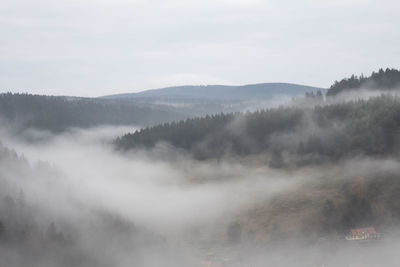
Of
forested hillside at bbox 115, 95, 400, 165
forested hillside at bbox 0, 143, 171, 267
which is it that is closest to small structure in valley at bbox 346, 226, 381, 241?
forested hillside at bbox 0, 143, 171, 267

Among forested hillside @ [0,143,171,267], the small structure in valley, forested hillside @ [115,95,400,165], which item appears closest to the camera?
forested hillside @ [0,143,171,267]

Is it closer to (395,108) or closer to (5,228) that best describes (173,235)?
(5,228)

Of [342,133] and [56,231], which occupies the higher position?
[342,133]

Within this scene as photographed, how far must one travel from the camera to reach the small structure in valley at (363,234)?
113 m

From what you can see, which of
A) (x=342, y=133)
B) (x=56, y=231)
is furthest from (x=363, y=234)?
(x=342, y=133)

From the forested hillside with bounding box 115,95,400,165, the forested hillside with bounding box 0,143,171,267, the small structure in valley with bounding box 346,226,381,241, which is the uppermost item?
the forested hillside with bounding box 115,95,400,165

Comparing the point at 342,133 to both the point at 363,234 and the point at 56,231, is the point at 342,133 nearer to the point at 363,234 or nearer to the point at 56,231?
the point at 363,234

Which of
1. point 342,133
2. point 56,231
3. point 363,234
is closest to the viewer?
point 56,231

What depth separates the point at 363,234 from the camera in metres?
115

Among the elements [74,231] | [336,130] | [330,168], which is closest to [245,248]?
[74,231]

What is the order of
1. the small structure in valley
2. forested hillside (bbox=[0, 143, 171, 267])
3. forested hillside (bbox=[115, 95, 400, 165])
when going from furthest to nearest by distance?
forested hillside (bbox=[115, 95, 400, 165]) → the small structure in valley → forested hillside (bbox=[0, 143, 171, 267])

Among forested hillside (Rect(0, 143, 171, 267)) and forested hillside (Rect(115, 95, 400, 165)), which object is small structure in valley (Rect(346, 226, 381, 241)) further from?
forested hillside (Rect(115, 95, 400, 165))

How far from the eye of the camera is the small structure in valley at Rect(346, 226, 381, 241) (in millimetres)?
112938

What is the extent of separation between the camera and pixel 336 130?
18000 cm
